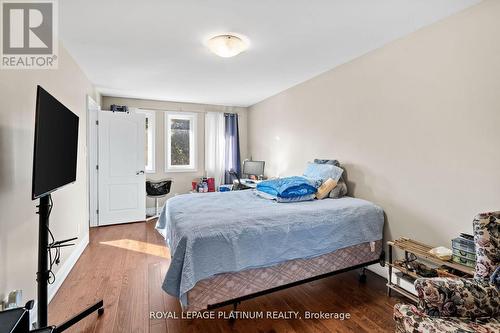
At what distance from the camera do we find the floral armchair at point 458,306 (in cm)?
123

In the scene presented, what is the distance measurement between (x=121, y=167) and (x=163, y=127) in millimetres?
1289

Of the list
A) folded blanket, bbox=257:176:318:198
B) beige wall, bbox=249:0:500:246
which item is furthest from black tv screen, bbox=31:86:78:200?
beige wall, bbox=249:0:500:246

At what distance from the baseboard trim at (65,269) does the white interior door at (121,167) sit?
1.06m

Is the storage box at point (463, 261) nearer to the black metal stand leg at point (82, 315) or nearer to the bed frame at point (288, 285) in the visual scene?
the bed frame at point (288, 285)

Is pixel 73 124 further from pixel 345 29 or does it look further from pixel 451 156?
pixel 451 156

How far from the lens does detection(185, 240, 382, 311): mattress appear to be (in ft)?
5.76

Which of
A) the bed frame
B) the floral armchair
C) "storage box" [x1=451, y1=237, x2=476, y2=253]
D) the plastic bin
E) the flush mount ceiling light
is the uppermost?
the flush mount ceiling light

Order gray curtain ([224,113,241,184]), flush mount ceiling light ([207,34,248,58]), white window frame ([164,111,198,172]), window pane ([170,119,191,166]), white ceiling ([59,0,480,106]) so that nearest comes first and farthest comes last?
white ceiling ([59,0,480,106]), flush mount ceiling light ([207,34,248,58]), white window frame ([164,111,198,172]), window pane ([170,119,191,166]), gray curtain ([224,113,241,184])

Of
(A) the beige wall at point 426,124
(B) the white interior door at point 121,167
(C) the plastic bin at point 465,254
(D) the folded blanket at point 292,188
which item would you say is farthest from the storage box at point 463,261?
(B) the white interior door at point 121,167

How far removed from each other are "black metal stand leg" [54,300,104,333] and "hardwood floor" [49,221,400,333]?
0.05m

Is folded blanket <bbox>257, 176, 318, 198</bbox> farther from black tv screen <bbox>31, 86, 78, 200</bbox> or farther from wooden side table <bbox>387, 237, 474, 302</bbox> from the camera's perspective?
black tv screen <bbox>31, 86, 78, 200</bbox>

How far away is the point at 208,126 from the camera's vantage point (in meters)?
5.54

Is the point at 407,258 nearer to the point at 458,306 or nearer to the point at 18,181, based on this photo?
the point at 458,306

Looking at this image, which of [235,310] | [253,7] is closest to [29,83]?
[253,7]
